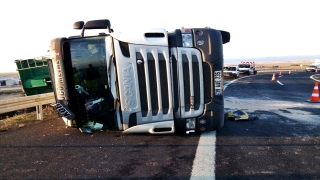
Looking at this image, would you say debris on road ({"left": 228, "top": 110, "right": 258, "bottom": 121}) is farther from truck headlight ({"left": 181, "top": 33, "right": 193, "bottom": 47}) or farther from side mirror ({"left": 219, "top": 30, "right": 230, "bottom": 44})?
truck headlight ({"left": 181, "top": 33, "right": 193, "bottom": 47})

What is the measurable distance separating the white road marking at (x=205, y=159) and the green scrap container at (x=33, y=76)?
26.5 feet

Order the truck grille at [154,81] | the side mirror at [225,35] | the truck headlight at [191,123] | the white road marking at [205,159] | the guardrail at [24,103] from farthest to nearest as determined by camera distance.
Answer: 1. the guardrail at [24,103]
2. the side mirror at [225,35]
3. the truck headlight at [191,123]
4. the truck grille at [154,81]
5. the white road marking at [205,159]

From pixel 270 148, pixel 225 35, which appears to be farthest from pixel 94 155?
pixel 225 35

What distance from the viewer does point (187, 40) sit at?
512 cm

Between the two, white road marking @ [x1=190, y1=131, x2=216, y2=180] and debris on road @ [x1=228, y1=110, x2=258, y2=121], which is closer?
white road marking @ [x1=190, y1=131, x2=216, y2=180]

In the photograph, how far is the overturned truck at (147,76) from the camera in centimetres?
503

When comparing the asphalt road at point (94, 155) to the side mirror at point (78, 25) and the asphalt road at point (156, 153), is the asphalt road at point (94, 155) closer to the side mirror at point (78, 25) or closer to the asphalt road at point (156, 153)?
the asphalt road at point (156, 153)

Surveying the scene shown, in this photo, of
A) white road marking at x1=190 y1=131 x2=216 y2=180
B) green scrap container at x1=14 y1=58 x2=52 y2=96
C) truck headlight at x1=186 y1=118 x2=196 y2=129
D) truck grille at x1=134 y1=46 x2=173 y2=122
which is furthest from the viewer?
green scrap container at x1=14 y1=58 x2=52 y2=96

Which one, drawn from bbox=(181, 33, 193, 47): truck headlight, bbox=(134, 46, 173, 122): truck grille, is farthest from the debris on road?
bbox=(181, 33, 193, 47): truck headlight

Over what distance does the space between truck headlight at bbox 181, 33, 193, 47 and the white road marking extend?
1793mm

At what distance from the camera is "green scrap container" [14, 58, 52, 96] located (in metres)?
11.1

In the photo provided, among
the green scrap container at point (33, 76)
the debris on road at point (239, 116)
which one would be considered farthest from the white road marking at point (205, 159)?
the green scrap container at point (33, 76)

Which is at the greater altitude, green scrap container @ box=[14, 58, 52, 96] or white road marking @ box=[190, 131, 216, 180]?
green scrap container @ box=[14, 58, 52, 96]

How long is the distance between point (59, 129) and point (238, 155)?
159 inches
